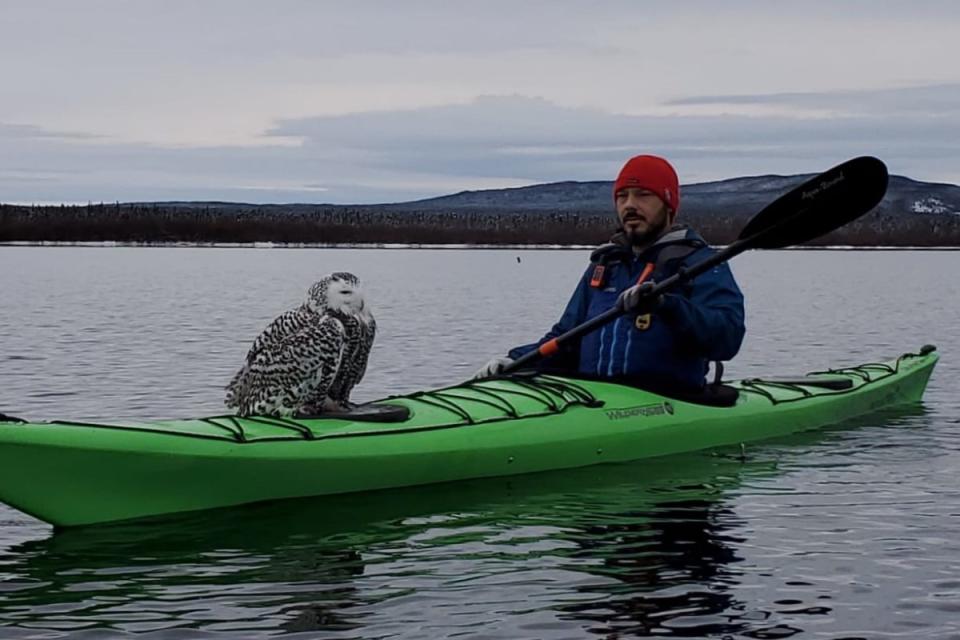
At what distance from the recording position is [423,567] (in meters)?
6.45

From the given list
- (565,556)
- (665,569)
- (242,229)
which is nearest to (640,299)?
(565,556)

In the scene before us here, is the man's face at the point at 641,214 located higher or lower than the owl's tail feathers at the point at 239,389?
higher

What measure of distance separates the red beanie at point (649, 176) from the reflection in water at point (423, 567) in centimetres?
174

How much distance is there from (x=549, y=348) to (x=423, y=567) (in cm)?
270

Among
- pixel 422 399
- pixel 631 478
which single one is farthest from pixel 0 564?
pixel 631 478

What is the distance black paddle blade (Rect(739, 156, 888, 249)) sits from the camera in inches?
347

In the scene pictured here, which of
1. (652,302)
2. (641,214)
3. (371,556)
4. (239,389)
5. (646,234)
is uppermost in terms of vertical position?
(641,214)

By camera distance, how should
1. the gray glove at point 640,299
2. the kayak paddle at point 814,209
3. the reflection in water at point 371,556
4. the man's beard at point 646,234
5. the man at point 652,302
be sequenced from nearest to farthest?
the reflection in water at point 371,556 → the gray glove at point 640,299 → the man at point 652,302 → the man's beard at point 646,234 → the kayak paddle at point 814,209

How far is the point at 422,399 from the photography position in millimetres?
8414

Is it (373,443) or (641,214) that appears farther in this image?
(641,214)

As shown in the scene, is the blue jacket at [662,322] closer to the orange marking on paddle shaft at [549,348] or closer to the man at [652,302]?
the man at [652,302]

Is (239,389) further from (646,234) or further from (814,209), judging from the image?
(814,209)

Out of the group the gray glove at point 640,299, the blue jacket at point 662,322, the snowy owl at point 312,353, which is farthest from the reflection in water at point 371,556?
the gray glove at point 640,299

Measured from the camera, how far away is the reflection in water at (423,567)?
5566 millimetres
